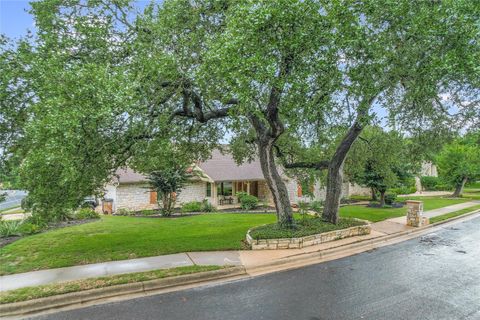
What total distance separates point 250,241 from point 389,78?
21.7 ft

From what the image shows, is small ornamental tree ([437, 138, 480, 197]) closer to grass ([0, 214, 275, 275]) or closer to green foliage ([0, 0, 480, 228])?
green foliage ([0, 0, 480, 228])

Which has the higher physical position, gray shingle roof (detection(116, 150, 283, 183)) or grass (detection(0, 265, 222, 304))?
gray shingle roof (detection(116, 150, 283, 183))

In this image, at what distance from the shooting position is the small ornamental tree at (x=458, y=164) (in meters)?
25.8

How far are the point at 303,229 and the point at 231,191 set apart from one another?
53.3 ft

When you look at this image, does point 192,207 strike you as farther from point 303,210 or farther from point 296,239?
point 296,239

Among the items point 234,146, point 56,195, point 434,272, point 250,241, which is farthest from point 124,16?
point 434,272

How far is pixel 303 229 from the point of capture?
34.4 feet

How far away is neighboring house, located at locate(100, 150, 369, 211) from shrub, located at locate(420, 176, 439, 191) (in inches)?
693

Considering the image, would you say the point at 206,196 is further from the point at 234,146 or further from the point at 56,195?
the point at 56,195

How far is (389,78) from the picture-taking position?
8.81m

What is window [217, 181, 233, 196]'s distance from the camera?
1017 inches

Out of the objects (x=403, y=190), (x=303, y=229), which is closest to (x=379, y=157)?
(x=303, y=229)

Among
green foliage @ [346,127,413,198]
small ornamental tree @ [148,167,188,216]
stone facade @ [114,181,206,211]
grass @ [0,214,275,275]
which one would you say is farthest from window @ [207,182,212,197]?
green foliage @ [346,127,413,198]

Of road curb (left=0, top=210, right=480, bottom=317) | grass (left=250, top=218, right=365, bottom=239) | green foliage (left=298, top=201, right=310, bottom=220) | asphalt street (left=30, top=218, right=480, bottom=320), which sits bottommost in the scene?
asphalt street (left=30, top=218, right=480, bottom=320)
